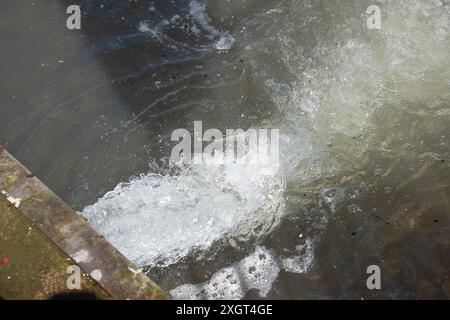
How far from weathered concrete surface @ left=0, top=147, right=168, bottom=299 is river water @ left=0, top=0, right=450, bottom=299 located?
0.83m

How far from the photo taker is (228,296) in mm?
4109

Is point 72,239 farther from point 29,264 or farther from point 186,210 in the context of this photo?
point 186,210

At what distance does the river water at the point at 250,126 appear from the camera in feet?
14.2

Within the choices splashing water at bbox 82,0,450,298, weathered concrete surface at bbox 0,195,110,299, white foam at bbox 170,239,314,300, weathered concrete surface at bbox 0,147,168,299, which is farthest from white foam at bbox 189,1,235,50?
weathered concrete surface at bbox 0,195,110,299

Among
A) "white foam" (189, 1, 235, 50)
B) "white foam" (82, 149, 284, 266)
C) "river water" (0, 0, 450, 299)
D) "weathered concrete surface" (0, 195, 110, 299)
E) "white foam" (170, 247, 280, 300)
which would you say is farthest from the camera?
"white foam" (189, 1, 235, 50)

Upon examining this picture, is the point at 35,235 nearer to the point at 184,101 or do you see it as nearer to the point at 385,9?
the point at 184,101

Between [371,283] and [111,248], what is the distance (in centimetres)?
236

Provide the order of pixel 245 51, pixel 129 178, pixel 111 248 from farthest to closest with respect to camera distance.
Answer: pixel 245 51
pixel 129 178
pixel 111 248

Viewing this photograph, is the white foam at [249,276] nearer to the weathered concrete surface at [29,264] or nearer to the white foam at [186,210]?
the white foam at [186,210]

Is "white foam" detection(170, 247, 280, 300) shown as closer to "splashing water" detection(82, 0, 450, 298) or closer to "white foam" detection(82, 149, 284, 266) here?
"splashing water" detection(82, 0, 450, 298)

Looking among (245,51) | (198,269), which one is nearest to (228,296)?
(198,269)

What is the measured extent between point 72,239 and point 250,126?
2476mm

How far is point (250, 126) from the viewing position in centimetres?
525

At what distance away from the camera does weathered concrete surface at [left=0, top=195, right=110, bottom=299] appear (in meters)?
3.33
